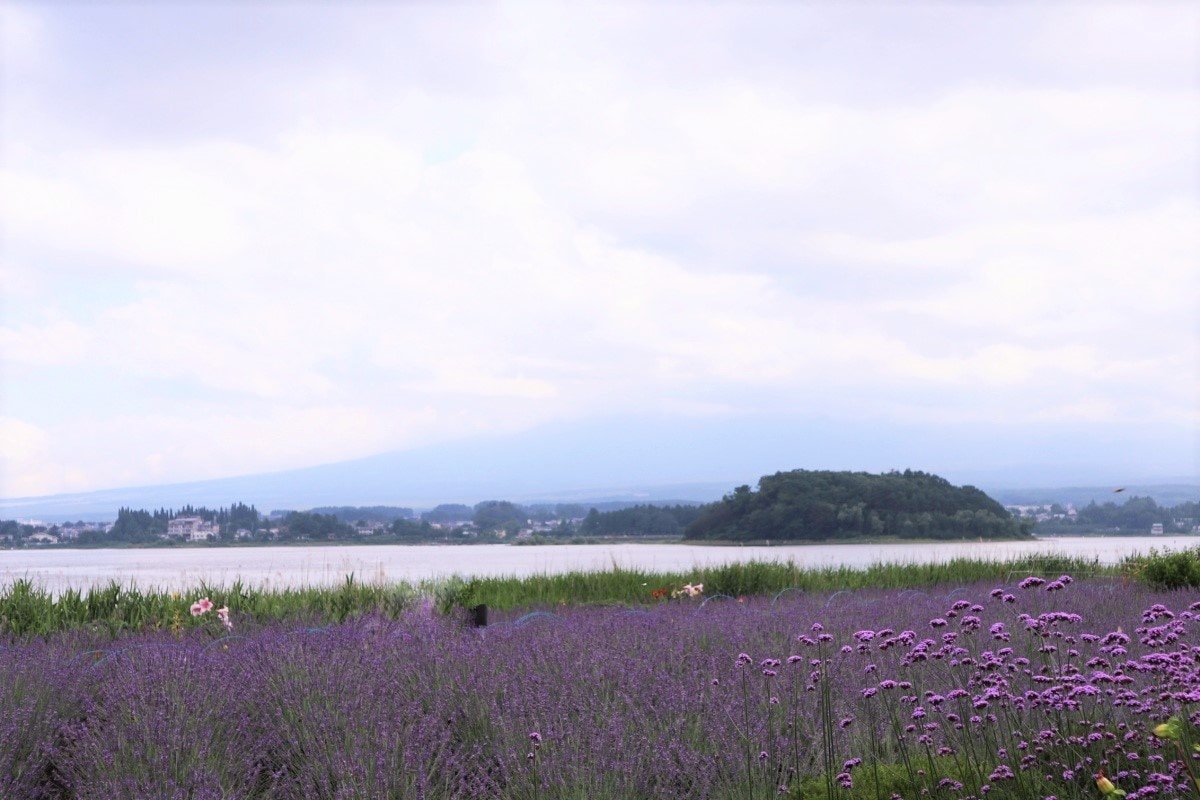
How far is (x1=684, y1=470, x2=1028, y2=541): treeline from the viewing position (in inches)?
1903

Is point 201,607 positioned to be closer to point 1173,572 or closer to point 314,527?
A: point 1173,572

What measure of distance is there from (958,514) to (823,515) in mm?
6303

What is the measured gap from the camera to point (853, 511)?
50500 millimetres

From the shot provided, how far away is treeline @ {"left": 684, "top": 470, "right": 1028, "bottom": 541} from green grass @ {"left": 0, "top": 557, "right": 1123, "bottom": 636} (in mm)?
33091

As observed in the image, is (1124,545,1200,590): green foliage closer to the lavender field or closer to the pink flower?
the lavender field

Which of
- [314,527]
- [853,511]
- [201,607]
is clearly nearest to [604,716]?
[201,607]

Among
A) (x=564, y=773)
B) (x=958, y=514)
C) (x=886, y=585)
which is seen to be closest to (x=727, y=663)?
(x=564, y=773)

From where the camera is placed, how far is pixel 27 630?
9383mm

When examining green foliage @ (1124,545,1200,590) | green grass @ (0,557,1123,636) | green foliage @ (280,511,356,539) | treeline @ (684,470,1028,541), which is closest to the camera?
green grass @ (0,557,1123,636)

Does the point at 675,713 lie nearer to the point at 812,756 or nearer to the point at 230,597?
the point at 812,756

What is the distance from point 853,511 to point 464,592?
41.4 metres

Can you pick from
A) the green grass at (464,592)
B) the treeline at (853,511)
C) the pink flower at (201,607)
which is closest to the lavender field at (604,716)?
the pink flower at (201,607)

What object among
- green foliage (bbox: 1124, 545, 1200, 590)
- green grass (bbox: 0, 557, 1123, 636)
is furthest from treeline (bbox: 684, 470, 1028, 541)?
green foliage (bbox: 1124, 545, 1200, 590)

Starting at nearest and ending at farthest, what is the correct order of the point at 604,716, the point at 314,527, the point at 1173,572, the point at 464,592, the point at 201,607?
1. the point at 604,716
2. the point at 201,607
3. the point at 464,592
4. the point at 1173,572
5. the point at 314,527
